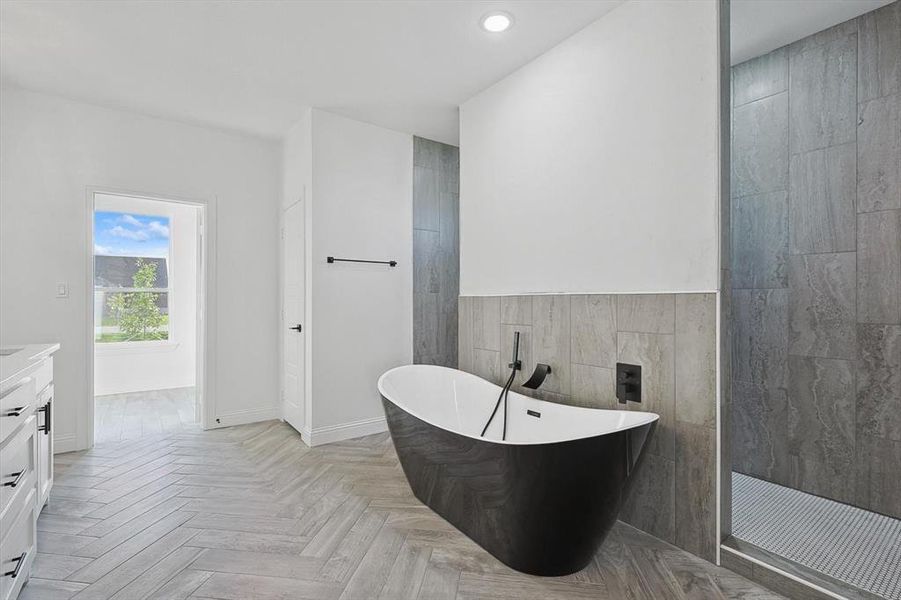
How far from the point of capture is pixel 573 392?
7.95 ft

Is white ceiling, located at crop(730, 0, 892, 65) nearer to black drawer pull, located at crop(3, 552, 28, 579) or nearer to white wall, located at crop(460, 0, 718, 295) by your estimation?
white wall, located at crop(460, 0, 718, 295)

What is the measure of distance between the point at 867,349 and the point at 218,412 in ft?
14.4

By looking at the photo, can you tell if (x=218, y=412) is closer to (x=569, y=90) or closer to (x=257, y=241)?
(x=257, y=241)

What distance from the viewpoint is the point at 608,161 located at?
2283mm

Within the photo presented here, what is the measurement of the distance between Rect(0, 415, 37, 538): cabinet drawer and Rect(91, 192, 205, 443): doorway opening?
133 inches

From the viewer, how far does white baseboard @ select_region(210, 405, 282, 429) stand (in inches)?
150

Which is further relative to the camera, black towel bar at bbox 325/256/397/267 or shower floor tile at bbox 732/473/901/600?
black towel bar at bbox 325/256/397/267

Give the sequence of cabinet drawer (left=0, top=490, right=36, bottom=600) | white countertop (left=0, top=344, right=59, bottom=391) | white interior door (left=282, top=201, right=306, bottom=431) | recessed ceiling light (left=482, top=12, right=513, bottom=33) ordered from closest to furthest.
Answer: cabinet drawer (left=0, top=490, right=36, bottom=600) < white countertop (left=0, top=344, right=59, bottom=391) < recessed ceiling light (left=482, top=12, right=513, bottom=33) < white interior door (left=282, top=201, right=306, bottom=431)

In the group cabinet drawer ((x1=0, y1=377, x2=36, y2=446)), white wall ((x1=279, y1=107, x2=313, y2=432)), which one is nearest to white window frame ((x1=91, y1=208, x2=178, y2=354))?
white wall ((x1=279, y1=107, x2=313, y2=432))

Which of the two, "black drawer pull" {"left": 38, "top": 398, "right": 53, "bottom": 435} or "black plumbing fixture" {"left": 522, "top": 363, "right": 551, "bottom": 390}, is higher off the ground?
"black plumbing fixture" {"left": 522, "top": 363, "right": 551, "bottom": 390}

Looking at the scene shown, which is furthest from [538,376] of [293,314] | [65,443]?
[65,443]

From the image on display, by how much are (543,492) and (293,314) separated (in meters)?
2.72

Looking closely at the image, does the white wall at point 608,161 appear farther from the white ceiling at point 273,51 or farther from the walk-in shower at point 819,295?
the walk-in shower at point 819,295

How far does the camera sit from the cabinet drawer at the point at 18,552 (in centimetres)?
136
